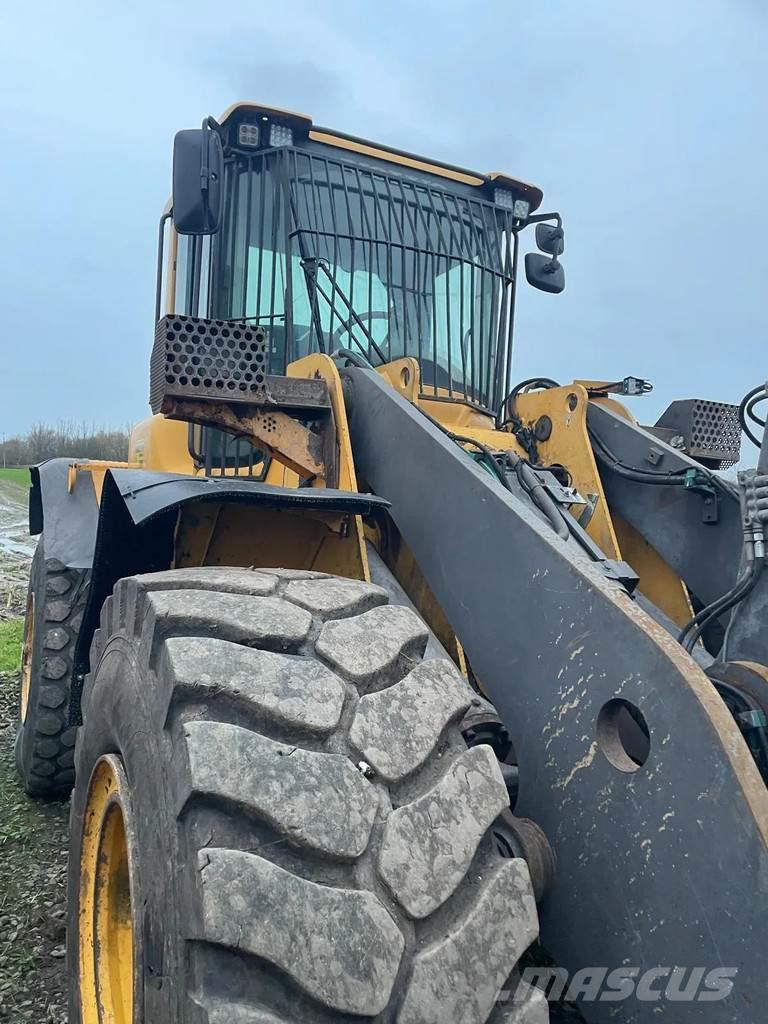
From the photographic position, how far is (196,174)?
353 cm

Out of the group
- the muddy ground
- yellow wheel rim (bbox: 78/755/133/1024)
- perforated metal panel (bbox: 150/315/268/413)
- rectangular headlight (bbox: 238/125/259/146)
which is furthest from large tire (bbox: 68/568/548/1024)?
rectangular headlight (bbox: 238/125/259/146)

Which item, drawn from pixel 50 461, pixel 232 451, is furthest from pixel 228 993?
pixel 50 461

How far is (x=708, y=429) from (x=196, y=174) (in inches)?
89.1

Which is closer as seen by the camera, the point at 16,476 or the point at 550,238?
the point at 550,238

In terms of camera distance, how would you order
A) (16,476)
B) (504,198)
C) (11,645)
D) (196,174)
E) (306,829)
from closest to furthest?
(306,829) < (196,174) < (504,198) < (11,645) < (16,476)

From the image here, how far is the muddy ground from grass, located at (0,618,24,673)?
6.08 ft

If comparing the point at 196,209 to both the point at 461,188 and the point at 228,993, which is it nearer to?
the point at 461,188

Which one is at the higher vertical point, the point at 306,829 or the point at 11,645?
the point at 306,829

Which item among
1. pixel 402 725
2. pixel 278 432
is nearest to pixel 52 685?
pixel 278 432

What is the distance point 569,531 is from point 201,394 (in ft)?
3.91

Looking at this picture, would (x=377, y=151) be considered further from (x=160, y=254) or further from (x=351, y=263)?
(x=160, y=254)

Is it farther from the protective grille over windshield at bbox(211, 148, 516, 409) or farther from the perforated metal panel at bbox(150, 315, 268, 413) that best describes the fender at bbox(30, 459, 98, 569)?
the perforated metal panel at bbox(150, 315, 268, 413)

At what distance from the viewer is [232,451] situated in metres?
3.89

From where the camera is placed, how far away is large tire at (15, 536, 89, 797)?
160 inches
